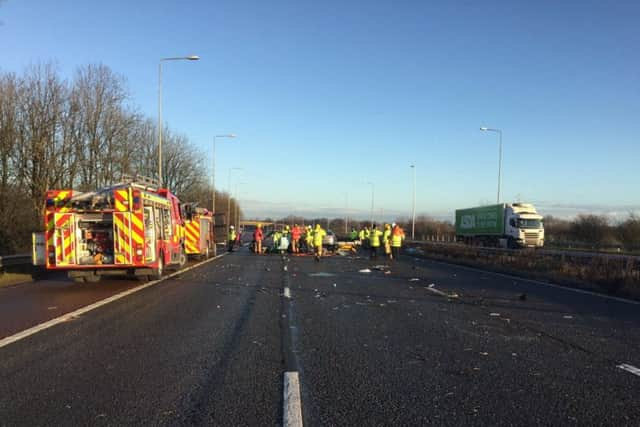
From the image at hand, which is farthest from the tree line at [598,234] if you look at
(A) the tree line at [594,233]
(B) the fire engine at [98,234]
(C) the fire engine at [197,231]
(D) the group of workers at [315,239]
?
(B) the fire engine at [98,234]

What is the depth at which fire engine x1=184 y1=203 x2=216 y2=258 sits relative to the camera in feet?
71.0

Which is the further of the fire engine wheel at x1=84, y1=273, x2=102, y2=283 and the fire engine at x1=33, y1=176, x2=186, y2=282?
the fire engine wheel at x1=84, y1=273, x2=102, y2=283

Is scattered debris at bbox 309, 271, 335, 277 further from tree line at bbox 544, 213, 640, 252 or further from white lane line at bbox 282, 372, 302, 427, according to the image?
tree line at bbox 544, 213, 640, 252

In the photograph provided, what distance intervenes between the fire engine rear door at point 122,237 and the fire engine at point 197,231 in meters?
7.27

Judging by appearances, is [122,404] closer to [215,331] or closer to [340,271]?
[215,331]

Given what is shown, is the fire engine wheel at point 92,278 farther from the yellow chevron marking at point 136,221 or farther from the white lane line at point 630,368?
the white lane line at point 630,368

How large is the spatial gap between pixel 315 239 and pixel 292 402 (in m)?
20.4

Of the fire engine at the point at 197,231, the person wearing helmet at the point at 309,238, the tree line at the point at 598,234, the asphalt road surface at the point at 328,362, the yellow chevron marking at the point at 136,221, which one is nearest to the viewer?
the asphalt road surface at the point at 328,362

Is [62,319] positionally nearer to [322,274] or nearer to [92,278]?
[92,278]

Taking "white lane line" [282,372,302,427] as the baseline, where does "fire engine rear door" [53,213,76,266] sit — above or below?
above

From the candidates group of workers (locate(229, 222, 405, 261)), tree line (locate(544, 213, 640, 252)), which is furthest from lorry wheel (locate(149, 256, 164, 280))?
tree line (locate(544, 213, 640, 252))

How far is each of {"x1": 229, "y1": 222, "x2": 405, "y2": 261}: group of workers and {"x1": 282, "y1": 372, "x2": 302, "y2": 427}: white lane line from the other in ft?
62.7

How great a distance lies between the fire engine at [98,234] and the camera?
12.9m

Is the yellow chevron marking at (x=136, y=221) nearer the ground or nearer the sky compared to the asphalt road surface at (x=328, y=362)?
nearer the sky
